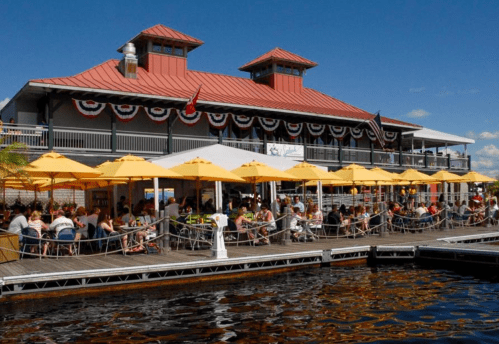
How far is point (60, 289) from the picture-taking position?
33.3 ft

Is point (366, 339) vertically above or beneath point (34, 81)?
beneath

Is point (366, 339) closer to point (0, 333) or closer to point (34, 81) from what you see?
point (0, 333)

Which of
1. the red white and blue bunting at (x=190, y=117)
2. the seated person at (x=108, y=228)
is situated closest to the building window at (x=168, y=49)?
the red white and blue bunting at (x=190, y=117)

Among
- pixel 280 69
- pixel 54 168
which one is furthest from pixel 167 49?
pixel 54 168

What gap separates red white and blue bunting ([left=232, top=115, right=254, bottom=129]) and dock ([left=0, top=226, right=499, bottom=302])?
34.2 feet

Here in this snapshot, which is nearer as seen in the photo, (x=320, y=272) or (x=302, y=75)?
(x=320, y=272)

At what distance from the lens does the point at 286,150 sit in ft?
88.4

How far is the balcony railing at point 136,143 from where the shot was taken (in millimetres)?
20172

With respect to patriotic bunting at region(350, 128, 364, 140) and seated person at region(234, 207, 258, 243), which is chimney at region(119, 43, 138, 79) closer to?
patriotic bunting at region(350, 128, 364, 140)

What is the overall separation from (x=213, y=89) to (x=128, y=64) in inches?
201

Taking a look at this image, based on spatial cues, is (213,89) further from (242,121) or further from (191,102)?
(191,102)

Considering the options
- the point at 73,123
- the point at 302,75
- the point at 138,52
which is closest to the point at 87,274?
the point at 73,123

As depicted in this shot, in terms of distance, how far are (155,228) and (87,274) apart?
340 centimetres

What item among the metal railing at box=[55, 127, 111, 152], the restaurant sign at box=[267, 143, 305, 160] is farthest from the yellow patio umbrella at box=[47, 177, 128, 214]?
the restaurant sign at box=[267, 143, 305, 160]
